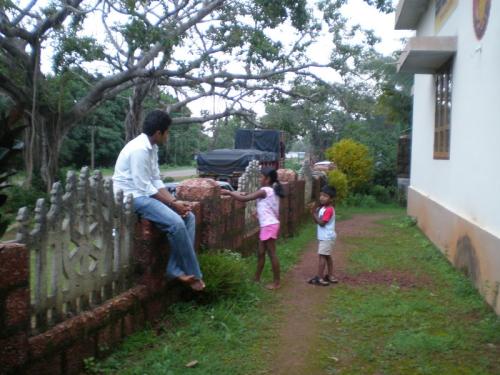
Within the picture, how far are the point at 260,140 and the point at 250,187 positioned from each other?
16775 mm

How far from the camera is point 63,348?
3.76m

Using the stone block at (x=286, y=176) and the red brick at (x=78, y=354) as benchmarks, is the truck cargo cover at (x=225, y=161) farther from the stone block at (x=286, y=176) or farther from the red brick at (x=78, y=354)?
the red brick at (x=78, y=354)

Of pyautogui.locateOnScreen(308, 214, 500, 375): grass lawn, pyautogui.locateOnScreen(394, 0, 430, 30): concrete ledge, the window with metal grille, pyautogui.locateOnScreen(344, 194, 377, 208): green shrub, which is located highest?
pyautogui.locateOnScreen(394, 0, 430, 30): concrete ledge

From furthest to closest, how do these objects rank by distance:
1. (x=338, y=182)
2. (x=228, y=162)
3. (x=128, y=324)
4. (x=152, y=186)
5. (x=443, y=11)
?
(x=228, y=162), (x=338, y=182), (x=443, y=11), (x=152, y=186), (x=128, y=324)

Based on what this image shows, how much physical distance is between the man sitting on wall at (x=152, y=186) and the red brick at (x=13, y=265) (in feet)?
4.94

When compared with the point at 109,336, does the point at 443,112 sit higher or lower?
higher

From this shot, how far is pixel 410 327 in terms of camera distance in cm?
532

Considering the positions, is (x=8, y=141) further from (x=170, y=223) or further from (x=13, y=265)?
(x=170, y=223)

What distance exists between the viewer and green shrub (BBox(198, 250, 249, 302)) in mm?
5688

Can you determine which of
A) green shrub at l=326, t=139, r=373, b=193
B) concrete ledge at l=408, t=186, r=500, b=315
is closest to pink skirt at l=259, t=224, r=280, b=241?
concrete ledge at l=408, t=186, r=500, b=315

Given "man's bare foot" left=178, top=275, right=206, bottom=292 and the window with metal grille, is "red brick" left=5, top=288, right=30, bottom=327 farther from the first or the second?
the window with metal grille

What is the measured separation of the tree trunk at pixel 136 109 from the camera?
20719 millimetres

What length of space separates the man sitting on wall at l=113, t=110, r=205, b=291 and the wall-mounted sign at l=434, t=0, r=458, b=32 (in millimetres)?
6091

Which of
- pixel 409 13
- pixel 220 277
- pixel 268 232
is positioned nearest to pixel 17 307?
pixel 220 277
